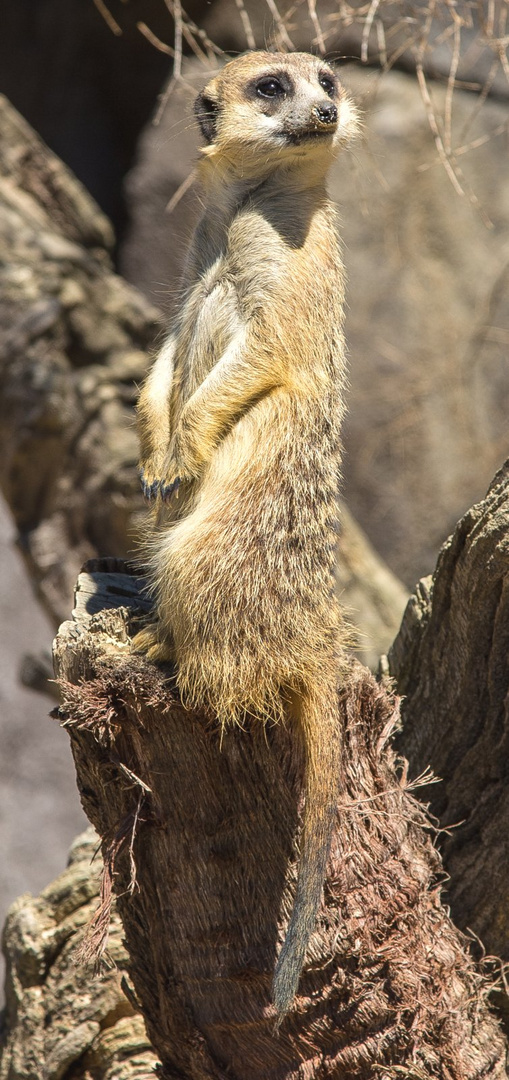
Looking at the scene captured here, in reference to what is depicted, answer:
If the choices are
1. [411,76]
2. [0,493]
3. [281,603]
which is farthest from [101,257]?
[281,603]

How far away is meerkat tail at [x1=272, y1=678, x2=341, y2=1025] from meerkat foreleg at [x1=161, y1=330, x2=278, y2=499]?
0.71 meters

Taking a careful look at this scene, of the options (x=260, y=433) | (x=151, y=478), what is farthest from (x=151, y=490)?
(x=260, y=433)

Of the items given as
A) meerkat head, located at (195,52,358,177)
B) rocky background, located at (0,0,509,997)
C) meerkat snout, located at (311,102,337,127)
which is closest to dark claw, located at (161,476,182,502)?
meerkat head, located at (195,52,358,177)

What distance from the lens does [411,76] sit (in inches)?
303

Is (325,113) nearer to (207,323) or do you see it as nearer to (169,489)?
(207,323)

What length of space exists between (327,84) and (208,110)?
38 cm

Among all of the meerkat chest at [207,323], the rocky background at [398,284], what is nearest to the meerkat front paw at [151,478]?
the meerkat chest at [207,323]

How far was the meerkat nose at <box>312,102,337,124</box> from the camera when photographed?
8.85 feet

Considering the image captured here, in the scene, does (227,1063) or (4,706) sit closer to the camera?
(227,1063)

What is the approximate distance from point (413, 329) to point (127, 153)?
3220 mm

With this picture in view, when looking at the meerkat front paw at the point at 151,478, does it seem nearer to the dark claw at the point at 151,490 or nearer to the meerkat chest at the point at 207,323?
the dark claw at the point at 151,490

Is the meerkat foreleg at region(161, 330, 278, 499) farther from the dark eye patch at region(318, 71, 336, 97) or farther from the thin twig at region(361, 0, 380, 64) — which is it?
the thin twig at region(361, 0, 380, 64)

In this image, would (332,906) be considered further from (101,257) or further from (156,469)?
(101,257)

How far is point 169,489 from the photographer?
8.91 ft
